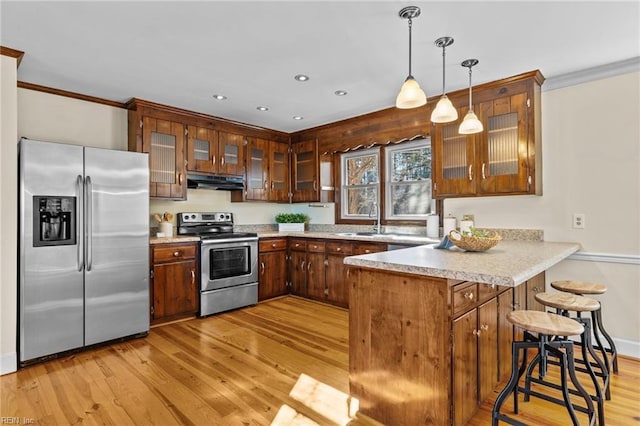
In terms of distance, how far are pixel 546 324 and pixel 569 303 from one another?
53 cm

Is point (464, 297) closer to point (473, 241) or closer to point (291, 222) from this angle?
point (473, 241)

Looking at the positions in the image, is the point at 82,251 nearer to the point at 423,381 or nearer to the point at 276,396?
the point at 276,396

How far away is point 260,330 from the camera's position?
3.58m

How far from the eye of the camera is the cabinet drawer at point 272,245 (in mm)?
4663

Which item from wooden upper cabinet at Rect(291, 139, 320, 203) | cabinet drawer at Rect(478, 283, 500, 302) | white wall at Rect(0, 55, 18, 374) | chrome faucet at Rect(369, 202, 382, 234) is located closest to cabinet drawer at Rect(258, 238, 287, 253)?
wooden upper cabinet at Rect(291, 139, 320, 203)

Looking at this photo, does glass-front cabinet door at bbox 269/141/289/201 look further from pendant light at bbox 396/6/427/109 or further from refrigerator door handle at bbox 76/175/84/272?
pendant light at bbox 396/6/427/109

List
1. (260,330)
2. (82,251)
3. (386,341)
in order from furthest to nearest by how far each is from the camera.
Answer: (260,330) → (82,251) → (386,341)

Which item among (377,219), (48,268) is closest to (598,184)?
(377,219)

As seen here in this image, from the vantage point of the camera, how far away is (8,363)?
2662mm

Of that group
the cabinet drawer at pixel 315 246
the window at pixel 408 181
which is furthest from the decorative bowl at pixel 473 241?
the cabinet drawer at pixel 315 246

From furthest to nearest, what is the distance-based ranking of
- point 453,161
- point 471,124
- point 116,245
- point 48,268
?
point 453,161 → point 116,245 → point 48,268 → point 471,124

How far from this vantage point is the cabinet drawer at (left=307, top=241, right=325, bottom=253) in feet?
14.9

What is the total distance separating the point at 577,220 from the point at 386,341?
2.34 metres

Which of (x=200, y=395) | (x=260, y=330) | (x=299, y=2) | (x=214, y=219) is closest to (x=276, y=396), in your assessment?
(x=200, y=395)
